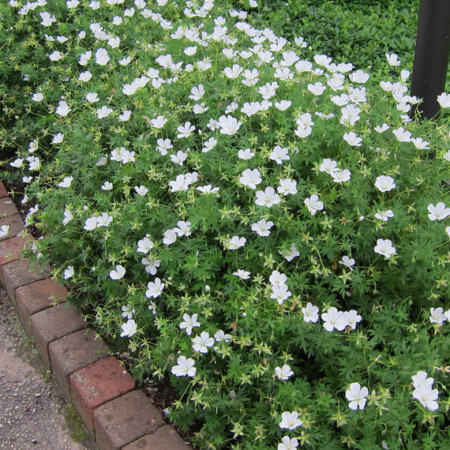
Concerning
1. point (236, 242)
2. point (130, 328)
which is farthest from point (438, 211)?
point (130, 328)

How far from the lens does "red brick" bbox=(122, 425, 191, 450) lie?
7.89ft

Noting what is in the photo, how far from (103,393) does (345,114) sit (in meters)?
1.59

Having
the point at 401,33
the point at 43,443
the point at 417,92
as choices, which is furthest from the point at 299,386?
the point at 401,33

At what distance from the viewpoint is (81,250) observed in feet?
9.82

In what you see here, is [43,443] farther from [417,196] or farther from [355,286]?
[417,196]

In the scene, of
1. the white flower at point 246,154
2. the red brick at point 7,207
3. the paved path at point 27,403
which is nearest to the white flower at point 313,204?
the white flower at point 246,154

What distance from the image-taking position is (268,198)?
2432mm

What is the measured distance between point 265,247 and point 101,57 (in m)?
1.86

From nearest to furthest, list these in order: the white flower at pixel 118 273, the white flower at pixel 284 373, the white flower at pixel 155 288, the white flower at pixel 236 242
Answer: the white flower at pixel 284 373 → the white flower at pixel 236 242 → the white flower at pixel 155 288 → the white flower at pixel 118 273

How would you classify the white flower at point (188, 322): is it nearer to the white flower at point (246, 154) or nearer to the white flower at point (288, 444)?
the white flower at point (288, 444)

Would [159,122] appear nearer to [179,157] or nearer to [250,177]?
[179,157]

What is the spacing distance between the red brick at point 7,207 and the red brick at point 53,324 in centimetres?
96

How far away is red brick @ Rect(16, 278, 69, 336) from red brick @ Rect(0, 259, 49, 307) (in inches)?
1.8

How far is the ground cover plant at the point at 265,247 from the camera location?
2.20m
